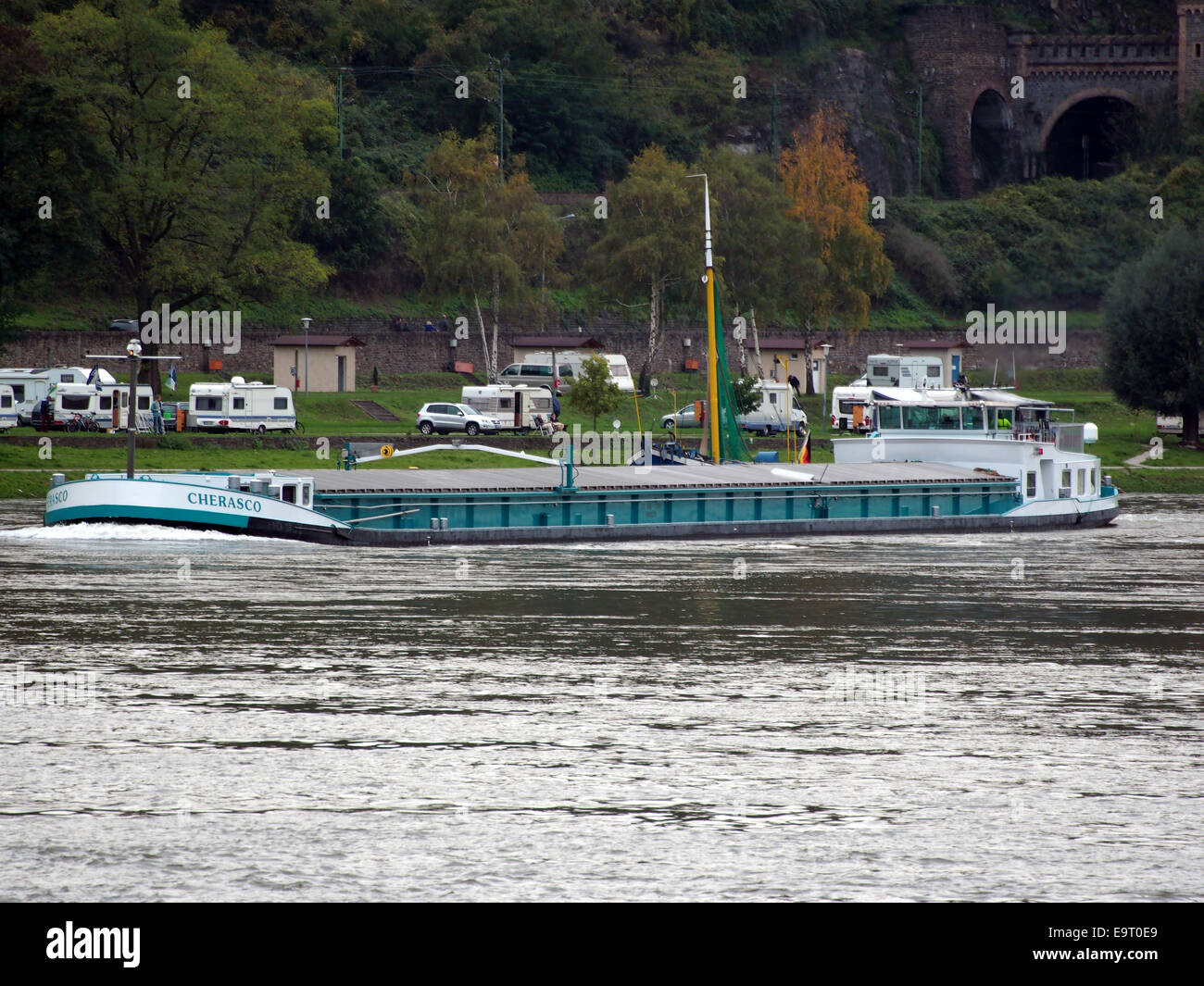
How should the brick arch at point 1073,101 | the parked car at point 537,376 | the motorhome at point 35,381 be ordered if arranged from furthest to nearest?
the brick arch at point 1073,101 → the parked car at point 537,376 → the motorhome at point 35,381

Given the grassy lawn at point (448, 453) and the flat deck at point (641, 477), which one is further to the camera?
the grassy lawn at point (448, 453)

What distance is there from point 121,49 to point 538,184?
145 feet

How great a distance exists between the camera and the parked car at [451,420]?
276ft

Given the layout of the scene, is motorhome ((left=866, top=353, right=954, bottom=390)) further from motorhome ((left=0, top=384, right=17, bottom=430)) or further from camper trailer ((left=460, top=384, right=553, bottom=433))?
motorhome ((left=0, top=384, right=17, bottom=430))

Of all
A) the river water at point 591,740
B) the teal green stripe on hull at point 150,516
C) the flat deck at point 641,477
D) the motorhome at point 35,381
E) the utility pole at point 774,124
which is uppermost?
the utility pole at point 774,124

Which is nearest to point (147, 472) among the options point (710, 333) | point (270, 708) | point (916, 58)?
point (710, 333)

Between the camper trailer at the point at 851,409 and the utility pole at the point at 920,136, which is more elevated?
the utility pole at the point at 920,136

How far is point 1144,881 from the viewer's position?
15.8m

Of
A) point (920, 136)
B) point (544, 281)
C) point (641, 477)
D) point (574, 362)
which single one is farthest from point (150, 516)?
point (920, 136)

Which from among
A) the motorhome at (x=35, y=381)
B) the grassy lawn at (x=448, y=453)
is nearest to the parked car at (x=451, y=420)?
the grassy lawn at (x=448, y=453)

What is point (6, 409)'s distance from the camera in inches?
3147

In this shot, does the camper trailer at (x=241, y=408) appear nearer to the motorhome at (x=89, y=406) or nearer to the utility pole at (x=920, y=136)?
the motorhome at (x=89, y=406)

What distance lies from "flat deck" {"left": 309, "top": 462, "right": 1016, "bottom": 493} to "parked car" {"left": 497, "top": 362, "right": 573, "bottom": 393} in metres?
37.2

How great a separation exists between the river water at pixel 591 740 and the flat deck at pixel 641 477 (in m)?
12.3
